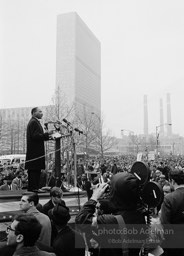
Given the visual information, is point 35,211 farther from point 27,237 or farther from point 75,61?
point 75,61

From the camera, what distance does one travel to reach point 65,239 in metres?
3.42

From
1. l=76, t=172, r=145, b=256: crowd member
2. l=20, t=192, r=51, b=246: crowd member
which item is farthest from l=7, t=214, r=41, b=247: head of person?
l=20, t=192, r=51, b=246: crowd member

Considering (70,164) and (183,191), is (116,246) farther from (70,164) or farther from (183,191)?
(70,164)

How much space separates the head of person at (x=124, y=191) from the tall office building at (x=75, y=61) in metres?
94.0

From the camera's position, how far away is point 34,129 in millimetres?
6617

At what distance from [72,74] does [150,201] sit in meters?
106

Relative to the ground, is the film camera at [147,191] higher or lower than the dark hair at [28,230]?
higher

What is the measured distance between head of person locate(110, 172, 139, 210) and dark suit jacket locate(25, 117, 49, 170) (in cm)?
425

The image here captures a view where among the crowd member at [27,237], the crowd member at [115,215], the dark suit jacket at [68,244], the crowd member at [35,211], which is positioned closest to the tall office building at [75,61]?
the crowd member at [35,211]

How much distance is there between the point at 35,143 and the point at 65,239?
360 cm

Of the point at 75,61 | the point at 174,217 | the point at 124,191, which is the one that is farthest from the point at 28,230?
the point at 75,61

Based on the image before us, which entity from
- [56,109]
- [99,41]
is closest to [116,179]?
[56,109]

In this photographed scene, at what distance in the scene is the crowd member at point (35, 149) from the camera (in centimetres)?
659

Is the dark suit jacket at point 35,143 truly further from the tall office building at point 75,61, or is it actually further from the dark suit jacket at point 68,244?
the tall office building at point 75,61
